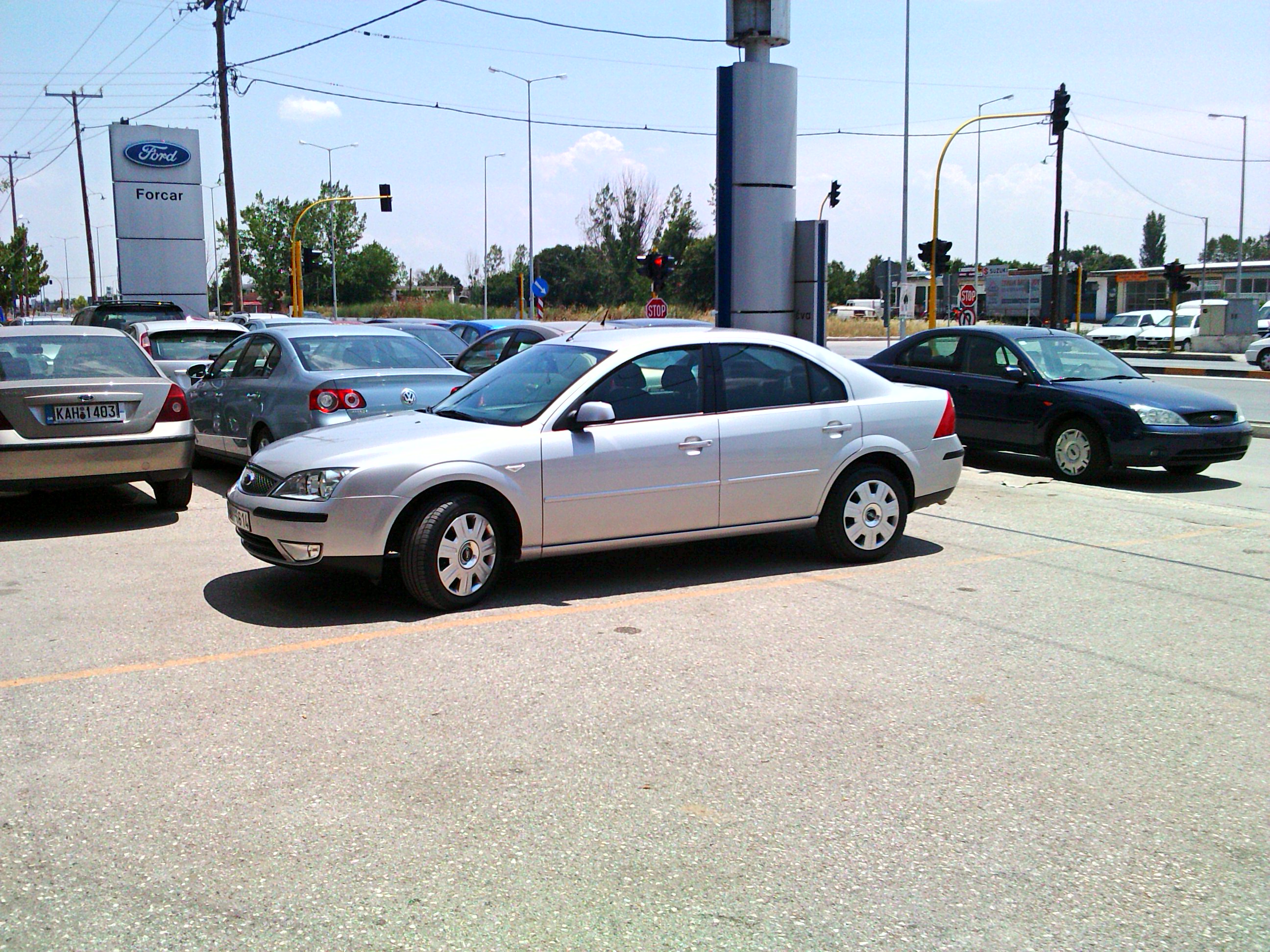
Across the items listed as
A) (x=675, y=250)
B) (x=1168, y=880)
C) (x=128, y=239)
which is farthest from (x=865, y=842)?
(x=675, y=250)

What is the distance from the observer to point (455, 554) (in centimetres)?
629

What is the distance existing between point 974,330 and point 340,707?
9.75 meters

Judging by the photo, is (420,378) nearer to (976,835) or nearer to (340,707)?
(340,707)

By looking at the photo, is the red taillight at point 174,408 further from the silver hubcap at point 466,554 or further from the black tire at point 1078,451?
the black tire at point 1078,451

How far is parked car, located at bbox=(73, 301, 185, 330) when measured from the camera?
70.5 ft

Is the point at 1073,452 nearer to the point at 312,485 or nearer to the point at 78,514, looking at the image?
the point at 312,485

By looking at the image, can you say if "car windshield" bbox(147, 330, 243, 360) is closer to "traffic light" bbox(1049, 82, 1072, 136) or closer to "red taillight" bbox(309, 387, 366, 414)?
"red taillight" bbox(309, 387, 366, 414)

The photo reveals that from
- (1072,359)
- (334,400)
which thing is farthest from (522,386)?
(1072,359)

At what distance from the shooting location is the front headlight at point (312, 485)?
242 inches

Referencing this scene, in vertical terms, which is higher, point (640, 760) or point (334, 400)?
point (334, 400)

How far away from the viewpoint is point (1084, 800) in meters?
4.02

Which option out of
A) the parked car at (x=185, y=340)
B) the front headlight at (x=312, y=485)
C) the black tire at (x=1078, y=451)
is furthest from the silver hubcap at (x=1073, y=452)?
the parked car at (x=185, y=340)

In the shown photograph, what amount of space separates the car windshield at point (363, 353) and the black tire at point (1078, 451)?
6032 mm

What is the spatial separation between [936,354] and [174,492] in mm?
8043
